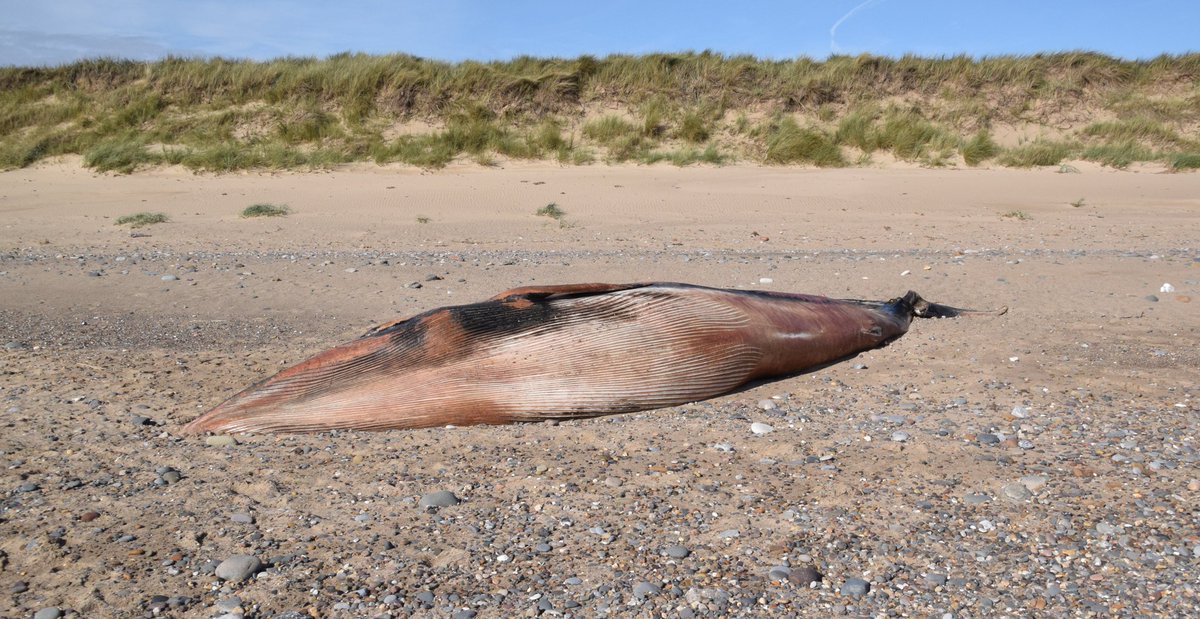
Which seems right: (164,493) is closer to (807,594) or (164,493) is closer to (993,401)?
(807,594)

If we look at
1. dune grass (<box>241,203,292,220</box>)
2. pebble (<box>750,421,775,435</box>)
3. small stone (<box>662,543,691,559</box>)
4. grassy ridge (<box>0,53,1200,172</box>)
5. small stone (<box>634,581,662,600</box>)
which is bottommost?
small stone (<box>634,581,662,600</box>)

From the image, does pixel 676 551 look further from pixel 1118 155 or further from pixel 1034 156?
pixel 1118 155

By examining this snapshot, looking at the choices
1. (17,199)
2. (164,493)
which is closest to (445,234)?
(17,199)

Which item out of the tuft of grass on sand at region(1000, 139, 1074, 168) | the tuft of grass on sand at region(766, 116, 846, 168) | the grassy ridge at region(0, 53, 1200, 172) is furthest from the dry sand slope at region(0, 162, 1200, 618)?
the tuft of grass on sand at region(1000, 139, 1074, 168)

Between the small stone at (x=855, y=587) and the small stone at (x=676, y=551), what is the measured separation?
45 cm

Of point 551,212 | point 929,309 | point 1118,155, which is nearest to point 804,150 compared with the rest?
point 1118,155

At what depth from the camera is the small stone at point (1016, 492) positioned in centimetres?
325

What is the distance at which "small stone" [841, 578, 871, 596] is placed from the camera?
2.65 m

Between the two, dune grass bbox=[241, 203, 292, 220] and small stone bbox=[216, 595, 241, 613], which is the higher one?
dune grass bbox=[241, 203, 292, 220]

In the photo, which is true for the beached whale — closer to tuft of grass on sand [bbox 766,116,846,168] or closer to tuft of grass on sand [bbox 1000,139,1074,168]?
tuft of grass on sand [bbox 766,116,846,168]

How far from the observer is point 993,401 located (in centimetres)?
425

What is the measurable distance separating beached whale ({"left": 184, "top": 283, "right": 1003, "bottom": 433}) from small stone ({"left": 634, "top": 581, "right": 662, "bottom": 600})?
1304 millimetres

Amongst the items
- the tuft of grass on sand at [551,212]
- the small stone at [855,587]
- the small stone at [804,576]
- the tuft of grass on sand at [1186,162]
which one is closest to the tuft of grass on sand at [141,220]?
the tuft of grass on sand at [551,212]

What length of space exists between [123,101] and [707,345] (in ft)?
51.8
